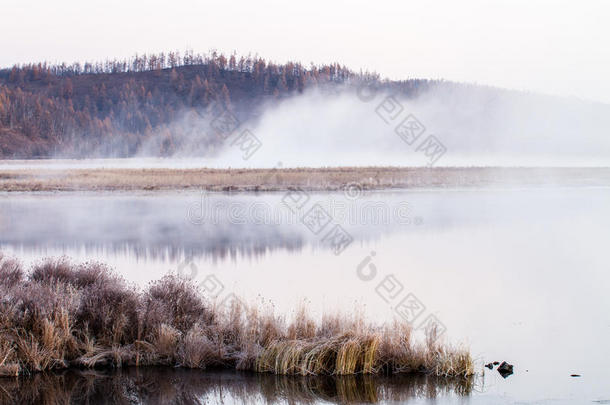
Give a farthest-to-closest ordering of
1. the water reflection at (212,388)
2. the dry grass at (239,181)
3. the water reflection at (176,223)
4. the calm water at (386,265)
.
A: 1. the dry grass at (239,181)
2. the water reflection at (176,223)
3. the calm water at (386,265)
4. the water reflection at (212,388)

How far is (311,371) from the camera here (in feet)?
24.1

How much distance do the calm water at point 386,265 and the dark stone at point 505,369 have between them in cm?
9

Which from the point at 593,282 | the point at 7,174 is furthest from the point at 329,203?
the point at 7,174

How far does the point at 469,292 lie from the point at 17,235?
12.6 meters

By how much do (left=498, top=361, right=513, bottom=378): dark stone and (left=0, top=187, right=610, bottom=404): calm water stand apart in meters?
0.09

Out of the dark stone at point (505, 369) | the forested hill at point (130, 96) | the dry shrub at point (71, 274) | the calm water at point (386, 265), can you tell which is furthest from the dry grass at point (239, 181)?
the forested hill at point (130, 96)

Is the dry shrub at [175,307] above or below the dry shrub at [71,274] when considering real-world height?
below

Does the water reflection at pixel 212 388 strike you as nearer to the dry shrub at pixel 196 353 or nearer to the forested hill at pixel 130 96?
the dry shrub at pixel 196 353

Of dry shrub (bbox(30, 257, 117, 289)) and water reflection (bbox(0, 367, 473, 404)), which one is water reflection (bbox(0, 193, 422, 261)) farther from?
water reflection (bbox(0, 367, 473, 404))

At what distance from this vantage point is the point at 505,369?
751 centimetres

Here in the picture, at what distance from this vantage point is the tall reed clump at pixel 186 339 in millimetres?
7406

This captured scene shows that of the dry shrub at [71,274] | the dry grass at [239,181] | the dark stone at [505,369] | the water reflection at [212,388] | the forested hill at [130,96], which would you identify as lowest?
the water reflection at [212,388]

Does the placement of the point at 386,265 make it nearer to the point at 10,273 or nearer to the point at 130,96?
the point at 10,273

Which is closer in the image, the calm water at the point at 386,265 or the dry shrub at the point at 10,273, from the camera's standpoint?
the calm water at the point at 386,265
